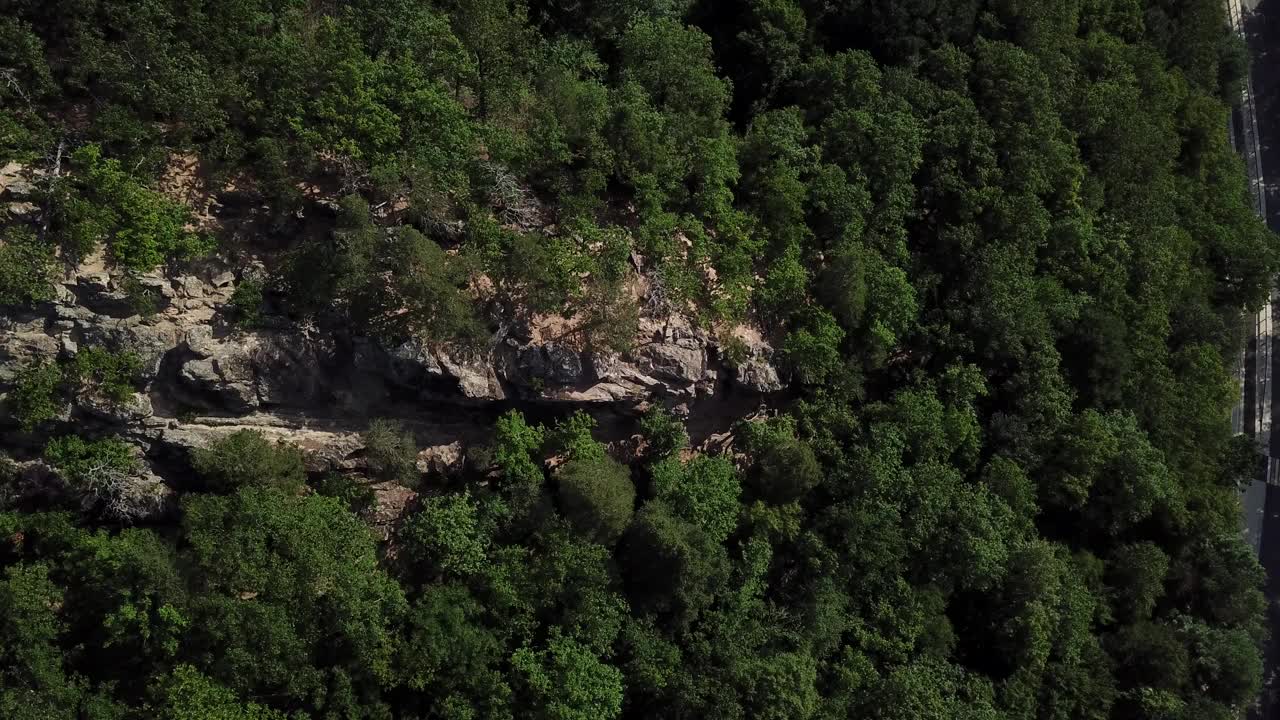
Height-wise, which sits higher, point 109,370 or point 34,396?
point 109,370

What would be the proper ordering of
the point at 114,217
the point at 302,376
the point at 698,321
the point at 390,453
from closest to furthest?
the point at 114,217
the point at 390,453
the point at 302,376
the point at 698,321

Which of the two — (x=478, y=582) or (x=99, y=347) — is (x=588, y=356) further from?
(x=99, y=347)

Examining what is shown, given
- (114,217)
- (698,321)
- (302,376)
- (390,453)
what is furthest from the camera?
(698,321)

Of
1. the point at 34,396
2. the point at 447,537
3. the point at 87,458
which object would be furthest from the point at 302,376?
the point at 34,396

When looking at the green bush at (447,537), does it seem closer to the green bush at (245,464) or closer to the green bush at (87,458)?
the green bush at (245,464)

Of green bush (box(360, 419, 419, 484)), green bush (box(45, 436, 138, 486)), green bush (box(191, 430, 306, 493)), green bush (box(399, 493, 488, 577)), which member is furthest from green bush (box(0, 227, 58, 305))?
green bush (box(399, 493, 488, 577))

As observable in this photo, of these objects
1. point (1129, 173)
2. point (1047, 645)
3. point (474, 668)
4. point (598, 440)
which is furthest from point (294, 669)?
point (1129, 173)

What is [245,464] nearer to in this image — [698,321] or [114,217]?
[114,217]
